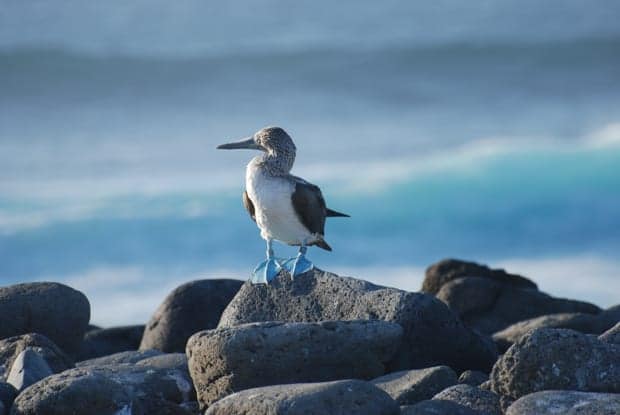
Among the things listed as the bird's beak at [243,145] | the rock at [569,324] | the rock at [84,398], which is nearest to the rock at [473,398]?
the rock at [84,398]

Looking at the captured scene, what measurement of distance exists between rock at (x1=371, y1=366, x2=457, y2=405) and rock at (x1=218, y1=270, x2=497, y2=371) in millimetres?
1315

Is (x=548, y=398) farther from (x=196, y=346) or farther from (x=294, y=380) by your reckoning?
(x=196, y=346)

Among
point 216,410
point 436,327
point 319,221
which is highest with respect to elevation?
point 319,221

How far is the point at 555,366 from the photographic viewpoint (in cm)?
1322

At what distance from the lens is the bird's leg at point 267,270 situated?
51.8 ft

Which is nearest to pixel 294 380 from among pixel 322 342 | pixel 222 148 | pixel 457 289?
pixel 322 342

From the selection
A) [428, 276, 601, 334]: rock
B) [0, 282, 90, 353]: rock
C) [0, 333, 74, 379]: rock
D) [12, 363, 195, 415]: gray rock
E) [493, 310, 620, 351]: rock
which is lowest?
[12, 363, 195, 415]: gray rock

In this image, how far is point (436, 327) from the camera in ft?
52.1

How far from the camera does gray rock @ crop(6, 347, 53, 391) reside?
14666mm

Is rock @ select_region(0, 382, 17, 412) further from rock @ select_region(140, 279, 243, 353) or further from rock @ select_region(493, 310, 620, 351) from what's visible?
rock @ select_region(493, 310, 620, 351)

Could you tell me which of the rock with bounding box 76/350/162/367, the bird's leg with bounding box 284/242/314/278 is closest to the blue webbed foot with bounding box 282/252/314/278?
the bird's leg with bounding box 284/242/314/278

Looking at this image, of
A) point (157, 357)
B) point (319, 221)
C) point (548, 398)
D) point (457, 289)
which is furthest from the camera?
point (457, 289)

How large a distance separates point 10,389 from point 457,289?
13004 mm

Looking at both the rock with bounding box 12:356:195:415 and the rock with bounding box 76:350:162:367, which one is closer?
the rock with bounding box 12:356:195:415
